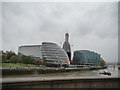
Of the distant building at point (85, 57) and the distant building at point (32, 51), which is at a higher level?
the distant building at point (32, 51)

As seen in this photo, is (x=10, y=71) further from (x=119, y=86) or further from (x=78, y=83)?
(x=119, y=86)

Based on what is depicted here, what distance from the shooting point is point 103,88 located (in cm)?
597

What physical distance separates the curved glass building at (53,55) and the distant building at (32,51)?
3.27 m

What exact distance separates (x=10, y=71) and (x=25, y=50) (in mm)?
43421

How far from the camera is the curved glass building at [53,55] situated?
47188 millimetres

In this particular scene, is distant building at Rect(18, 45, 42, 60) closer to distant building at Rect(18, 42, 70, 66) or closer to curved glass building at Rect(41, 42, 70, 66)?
distant building at Rect(18, 42, 70, 66)

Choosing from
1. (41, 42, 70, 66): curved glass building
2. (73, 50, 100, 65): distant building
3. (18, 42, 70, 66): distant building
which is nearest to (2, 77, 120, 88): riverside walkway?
(18, 42, 70, 66): distant building

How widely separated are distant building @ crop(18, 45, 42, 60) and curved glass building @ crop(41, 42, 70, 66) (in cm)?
327

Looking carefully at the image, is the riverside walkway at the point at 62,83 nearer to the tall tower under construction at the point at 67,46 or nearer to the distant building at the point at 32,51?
the distant building at the point at 32,51

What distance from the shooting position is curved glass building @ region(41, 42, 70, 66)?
47.2m

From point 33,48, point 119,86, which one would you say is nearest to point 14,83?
point 119,86

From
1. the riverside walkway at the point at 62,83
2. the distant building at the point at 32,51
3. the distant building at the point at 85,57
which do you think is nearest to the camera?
the riverside walkway at the point at 62,83

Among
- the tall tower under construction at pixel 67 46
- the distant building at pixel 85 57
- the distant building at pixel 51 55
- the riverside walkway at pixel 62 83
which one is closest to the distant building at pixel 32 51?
the distant building at pixel 51 55

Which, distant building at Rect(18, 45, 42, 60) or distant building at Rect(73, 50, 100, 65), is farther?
distant building at Rect(73, 50, 100, 65)
